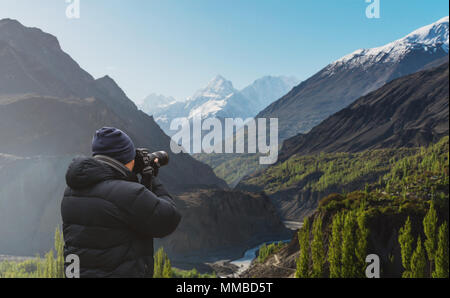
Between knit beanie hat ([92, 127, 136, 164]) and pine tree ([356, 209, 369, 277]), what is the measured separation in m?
35.5

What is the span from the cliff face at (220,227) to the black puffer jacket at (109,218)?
7894 centimetres

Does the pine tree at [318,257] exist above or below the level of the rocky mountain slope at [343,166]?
below

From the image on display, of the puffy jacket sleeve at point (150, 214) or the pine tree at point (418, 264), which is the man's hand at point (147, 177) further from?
the pine tree at point (418, 264)

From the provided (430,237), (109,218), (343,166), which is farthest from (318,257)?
(343,166)

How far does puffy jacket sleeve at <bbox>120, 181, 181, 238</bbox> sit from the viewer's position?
10.4ft

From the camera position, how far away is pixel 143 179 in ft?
11.7

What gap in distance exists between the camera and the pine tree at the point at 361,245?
3462cm

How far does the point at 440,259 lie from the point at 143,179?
37.8 m

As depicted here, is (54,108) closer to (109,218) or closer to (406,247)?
(406,247)

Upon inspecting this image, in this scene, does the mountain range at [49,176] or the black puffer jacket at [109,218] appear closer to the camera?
the black puffer jacket at [109,218]

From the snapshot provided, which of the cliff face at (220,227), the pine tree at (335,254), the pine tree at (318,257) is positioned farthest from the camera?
the cliff face at (220,227)

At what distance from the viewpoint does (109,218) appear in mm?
3229

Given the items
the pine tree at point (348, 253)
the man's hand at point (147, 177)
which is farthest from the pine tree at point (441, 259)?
the man's hand at point (147, 177)

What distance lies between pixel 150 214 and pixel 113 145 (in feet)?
2.76
